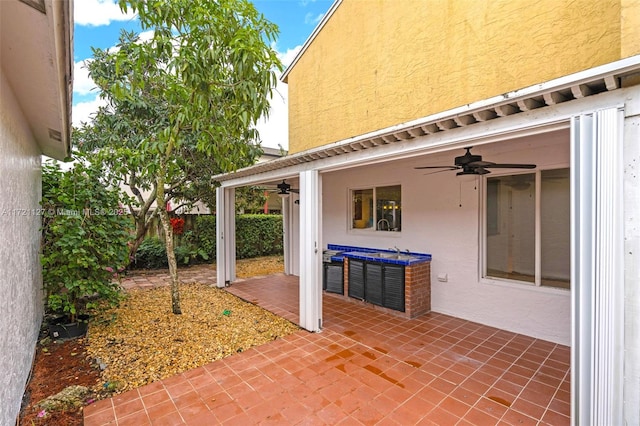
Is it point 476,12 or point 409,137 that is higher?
point 476,12

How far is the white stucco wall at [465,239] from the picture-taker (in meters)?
4.94

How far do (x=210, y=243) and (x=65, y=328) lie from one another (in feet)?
23.6

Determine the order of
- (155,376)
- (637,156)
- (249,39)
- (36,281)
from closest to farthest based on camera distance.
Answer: (637,156)
(155,376)
(249,39)
(36,281)

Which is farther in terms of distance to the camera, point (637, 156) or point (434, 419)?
point (434, 419)

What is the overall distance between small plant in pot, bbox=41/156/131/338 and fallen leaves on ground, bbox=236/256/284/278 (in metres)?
4.92

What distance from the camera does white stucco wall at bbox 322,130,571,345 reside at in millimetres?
4938

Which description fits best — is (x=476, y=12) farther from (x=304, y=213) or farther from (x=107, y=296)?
(x=107, y=296)

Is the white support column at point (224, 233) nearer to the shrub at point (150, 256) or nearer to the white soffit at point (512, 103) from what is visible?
the shrub at point (150, 256)

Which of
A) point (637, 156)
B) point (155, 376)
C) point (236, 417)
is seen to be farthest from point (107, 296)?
point (637, 156)

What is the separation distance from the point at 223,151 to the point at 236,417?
4282 millimetres

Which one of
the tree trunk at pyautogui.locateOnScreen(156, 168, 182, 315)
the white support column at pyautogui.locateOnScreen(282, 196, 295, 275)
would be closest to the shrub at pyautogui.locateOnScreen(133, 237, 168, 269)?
the white support column at pyautogui.locateOnScreen(282, 196, 295, 275)

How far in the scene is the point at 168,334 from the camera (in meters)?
5.30

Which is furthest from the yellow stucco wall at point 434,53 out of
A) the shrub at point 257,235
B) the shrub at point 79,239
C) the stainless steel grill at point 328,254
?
the shrub at point 79,239

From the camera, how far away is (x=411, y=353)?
14.9 ft
